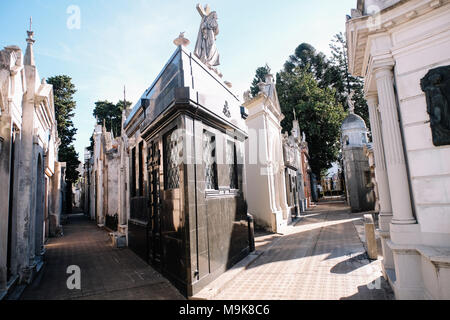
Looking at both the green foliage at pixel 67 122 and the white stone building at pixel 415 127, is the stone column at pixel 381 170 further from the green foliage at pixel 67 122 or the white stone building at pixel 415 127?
the green foliage at pixel 67 122

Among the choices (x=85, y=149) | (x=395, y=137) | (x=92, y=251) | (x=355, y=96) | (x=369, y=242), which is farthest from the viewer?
(x=85, y=149)

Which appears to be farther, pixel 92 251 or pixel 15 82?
pixel 92 251

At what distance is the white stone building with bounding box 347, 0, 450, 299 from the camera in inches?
142

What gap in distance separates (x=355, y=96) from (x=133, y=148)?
98.9 feet

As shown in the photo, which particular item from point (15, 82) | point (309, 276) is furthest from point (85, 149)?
point (309, 276)

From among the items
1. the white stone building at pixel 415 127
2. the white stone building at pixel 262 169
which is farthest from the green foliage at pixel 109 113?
the white stone building at pixel 415 127

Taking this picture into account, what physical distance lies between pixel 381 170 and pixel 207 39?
6.47 m

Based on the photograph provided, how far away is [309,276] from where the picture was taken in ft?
17.4

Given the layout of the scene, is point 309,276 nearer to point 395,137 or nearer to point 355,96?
point 395,137

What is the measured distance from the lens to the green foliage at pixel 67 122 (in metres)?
27.5

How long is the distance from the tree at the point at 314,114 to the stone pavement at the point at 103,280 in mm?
24291

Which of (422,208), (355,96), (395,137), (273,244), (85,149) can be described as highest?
(355,96)

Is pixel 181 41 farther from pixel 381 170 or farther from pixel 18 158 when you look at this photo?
pixel 381 170

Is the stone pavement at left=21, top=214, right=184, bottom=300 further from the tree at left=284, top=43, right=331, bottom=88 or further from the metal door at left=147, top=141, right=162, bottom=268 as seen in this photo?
the tree at left=284, top=43, right=331, bottom=88
